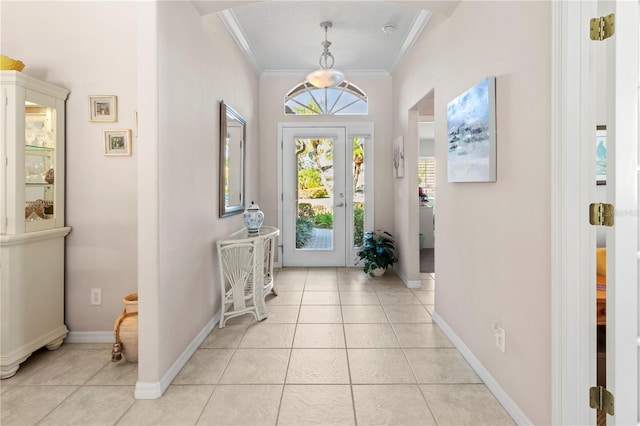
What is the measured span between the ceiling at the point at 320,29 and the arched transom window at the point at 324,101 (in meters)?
0.34

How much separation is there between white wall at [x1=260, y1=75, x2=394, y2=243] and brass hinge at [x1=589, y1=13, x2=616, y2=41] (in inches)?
145

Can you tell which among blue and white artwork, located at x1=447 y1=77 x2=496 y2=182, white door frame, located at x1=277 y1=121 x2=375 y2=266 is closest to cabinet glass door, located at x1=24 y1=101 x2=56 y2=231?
blue and white artwork, located at x1=447 y1=77 x2=496 y2=182

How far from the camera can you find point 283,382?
2105mm

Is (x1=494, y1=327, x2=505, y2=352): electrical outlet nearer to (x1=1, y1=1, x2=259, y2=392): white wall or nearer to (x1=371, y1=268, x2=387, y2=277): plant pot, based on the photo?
(x1=1, y1=1, x2=259, y2=392): white wall

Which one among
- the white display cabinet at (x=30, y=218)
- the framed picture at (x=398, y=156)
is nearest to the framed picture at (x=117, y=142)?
the white display cabinet at (x=30, y=218)

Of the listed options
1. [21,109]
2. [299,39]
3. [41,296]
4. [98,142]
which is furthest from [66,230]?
[299,39]

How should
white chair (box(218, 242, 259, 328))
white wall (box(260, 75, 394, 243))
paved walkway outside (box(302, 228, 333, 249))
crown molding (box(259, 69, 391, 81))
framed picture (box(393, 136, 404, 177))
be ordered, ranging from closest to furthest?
white chair (box(218, 242, 259, 328)) → framed picture (box(393, 136, 404, 177)) → crown molding (box(259, 69, 391, 81)) → white wall (box(260, 75, 394, 243)) → paved walkway outside (box(302, 228, 333, 249))

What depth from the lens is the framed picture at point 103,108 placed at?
2572 millimetres

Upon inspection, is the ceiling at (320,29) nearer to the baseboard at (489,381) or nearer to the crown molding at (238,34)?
the crown molding at (238,34)

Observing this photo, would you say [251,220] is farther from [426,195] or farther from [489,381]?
[426,195]

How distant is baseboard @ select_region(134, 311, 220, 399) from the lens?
1.94m

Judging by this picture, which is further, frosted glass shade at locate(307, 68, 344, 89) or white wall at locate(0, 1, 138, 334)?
frosted glass shade at locate(307, 68, 344, 89)

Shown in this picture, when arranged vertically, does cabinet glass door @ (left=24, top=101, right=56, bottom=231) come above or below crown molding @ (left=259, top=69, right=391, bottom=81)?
below

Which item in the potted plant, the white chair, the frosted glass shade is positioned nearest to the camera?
the white chair
